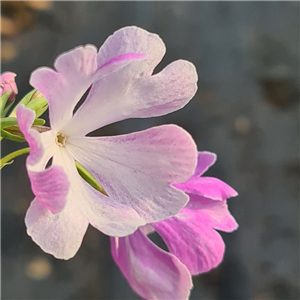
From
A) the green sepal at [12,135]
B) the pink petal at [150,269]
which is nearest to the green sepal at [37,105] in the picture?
the green sepal at [12,135]

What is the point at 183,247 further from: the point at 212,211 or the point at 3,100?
the point at 3,100

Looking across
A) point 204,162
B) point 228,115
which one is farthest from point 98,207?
point 228,115

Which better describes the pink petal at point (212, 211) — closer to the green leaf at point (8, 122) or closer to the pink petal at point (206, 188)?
the pink petal at point (206, 188)

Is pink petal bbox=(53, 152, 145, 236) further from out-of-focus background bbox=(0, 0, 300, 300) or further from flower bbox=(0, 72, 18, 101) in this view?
out-of-focus background bbox=(0, 0, 300, 300)

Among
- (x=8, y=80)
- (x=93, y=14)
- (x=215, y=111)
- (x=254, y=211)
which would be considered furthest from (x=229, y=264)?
(x=8, y=80)

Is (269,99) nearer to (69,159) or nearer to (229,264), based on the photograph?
(229,264)

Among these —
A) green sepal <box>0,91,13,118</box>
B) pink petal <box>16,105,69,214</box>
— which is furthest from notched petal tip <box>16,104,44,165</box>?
green sepal <box>0,91,13,118</box>
